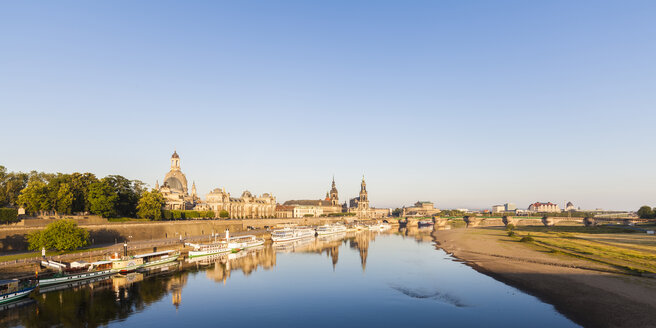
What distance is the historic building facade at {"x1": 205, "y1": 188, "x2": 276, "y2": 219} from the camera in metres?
159

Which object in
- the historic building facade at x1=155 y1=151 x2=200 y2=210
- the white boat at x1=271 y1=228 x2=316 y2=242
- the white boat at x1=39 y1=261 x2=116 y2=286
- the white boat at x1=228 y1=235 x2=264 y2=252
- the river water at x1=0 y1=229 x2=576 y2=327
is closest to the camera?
the river water at x1=0 y1=229 x2=576 y2=327

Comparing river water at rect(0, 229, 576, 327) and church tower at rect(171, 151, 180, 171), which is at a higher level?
church tower at rect(171, 151, 180, 171)

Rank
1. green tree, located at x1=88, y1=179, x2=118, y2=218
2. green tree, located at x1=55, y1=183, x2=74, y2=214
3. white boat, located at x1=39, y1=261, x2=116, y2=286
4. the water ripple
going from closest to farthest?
the water ripple < white boat, located at x1=39, y1=261, x2=116, y2=286 < green tree, located at x1=55, y1=183, x2=74, y2=214 < green tree, located at x1=88, y1=179, x2=118, y2=218

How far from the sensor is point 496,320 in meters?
33.2

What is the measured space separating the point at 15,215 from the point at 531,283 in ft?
274

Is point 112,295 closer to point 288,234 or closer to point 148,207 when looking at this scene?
point 148,207

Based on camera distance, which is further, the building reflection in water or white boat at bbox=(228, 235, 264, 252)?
white boat at bbox=(228, 235, 264, 252)

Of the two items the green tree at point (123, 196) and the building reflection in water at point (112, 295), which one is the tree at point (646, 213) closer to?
the building reflection in water at point (112, 295)

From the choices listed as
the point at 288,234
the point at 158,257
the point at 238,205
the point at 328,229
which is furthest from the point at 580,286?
the point at 238,205

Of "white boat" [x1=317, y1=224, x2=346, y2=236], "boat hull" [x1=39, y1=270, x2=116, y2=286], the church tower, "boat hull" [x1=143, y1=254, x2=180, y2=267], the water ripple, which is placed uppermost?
the church tower

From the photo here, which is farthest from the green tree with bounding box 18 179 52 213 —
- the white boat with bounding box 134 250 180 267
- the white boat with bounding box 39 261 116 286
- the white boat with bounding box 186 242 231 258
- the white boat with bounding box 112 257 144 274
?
the white boat with bounding box 112 257 144 274

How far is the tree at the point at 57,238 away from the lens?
170 feet

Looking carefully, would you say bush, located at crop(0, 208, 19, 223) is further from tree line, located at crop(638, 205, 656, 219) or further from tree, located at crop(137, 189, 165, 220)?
tree line, located at crop(638, 205, 656, 219)

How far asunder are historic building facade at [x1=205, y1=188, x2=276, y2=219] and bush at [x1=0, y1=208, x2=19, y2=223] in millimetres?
84344
